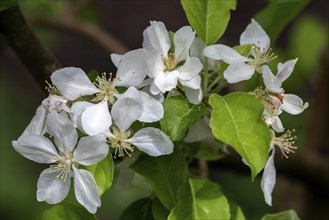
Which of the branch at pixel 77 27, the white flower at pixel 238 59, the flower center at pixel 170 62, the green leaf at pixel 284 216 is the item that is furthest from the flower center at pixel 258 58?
the branch at pixel 77 27

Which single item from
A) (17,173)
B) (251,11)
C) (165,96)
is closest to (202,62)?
(165,96)

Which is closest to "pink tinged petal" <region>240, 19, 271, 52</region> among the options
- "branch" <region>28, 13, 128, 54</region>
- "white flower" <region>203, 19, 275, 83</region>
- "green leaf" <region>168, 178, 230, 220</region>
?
"white flower" <region>203, 19, 275, 83</region>

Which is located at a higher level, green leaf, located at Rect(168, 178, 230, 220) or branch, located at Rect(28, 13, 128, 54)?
green leaf, located at Rect(168, 178, 230, 220)

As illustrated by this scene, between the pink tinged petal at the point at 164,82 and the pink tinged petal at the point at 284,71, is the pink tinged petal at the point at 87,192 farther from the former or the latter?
the pink tinged petal at the point at 284,71

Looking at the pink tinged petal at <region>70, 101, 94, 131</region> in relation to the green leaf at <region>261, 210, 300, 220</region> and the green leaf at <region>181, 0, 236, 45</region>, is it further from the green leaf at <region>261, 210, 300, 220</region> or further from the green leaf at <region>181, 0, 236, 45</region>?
the green leaf at <region>261, 210, 300, 220</region>

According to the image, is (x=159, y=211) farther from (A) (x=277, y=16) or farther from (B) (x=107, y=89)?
(A) (x=277, y=16)

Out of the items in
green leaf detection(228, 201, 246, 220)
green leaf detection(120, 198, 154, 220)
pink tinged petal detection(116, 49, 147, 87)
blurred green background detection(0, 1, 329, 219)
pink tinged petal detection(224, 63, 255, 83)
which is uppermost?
pink tinged petal detection(116, 49, 147, 87)

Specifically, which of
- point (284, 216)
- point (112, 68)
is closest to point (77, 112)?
point (284, 216)
